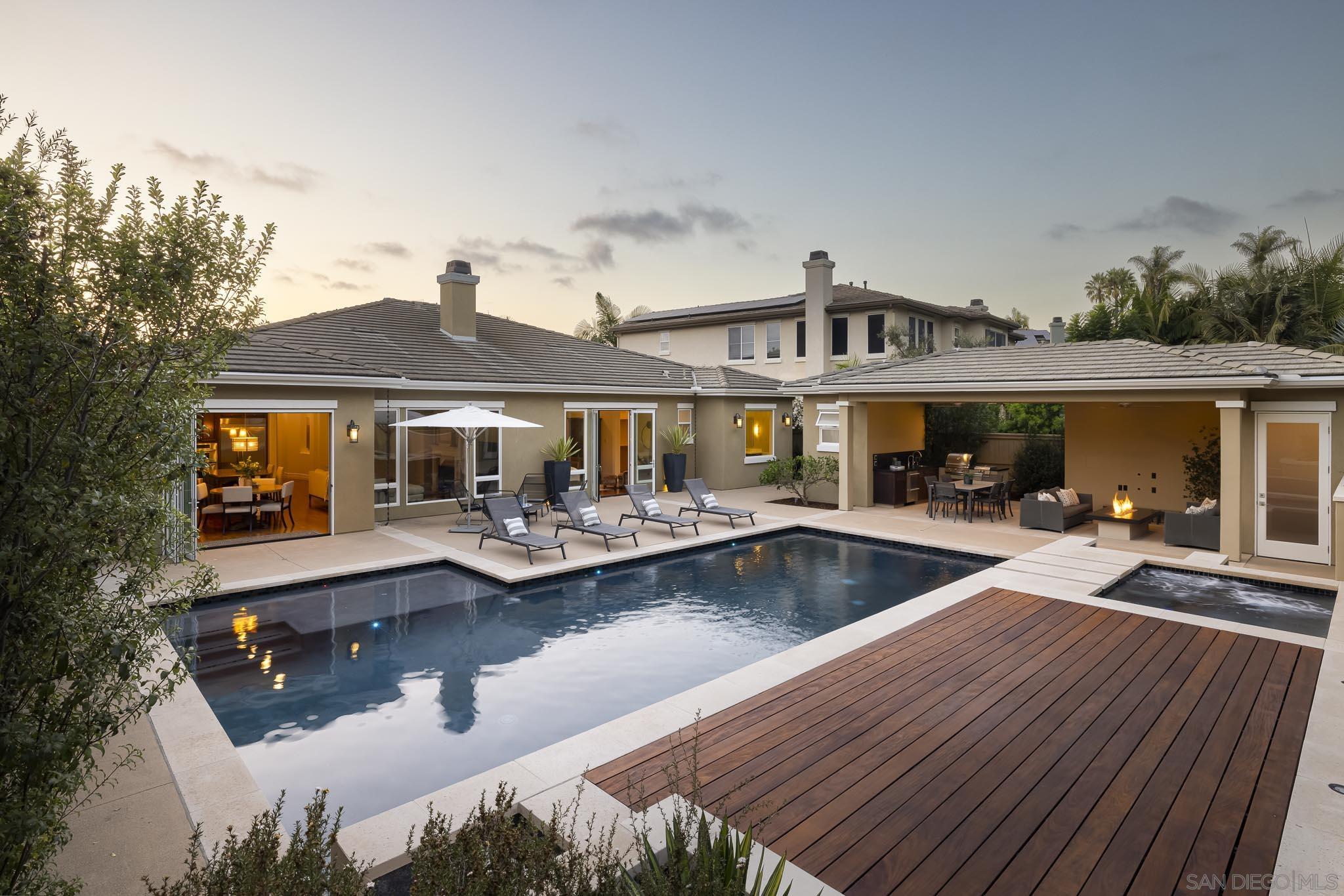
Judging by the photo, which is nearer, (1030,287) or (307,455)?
(307,455)

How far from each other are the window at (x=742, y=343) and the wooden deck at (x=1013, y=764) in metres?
22.6

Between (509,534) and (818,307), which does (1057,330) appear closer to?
(818,307)

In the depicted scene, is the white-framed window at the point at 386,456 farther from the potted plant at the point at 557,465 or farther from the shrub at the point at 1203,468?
the shrub at the point at 1203,468

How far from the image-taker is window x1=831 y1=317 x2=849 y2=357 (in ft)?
86.4

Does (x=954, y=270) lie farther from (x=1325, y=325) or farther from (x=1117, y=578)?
(x=1117, y=578)

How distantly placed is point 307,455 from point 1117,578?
56.3 feet

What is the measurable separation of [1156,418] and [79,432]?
18.1 m

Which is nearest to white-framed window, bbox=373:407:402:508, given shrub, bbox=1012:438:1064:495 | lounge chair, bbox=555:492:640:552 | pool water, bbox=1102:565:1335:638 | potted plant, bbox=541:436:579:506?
potted plant, bbox=541:436:579:506

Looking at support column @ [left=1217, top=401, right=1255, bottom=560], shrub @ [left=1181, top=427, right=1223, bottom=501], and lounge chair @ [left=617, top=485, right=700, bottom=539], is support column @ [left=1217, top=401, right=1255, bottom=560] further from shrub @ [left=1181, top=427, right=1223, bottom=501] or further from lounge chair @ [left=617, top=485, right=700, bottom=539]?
lounge chair @ [left=617, top=485, right=700, bottom=539]

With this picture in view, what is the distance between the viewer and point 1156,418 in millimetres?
15148

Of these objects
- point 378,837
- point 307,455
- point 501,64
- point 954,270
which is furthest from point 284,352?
point 954,270

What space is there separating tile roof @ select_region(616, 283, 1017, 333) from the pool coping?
17.7 meters

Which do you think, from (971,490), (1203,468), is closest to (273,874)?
(971,490)

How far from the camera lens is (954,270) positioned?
28797mm
